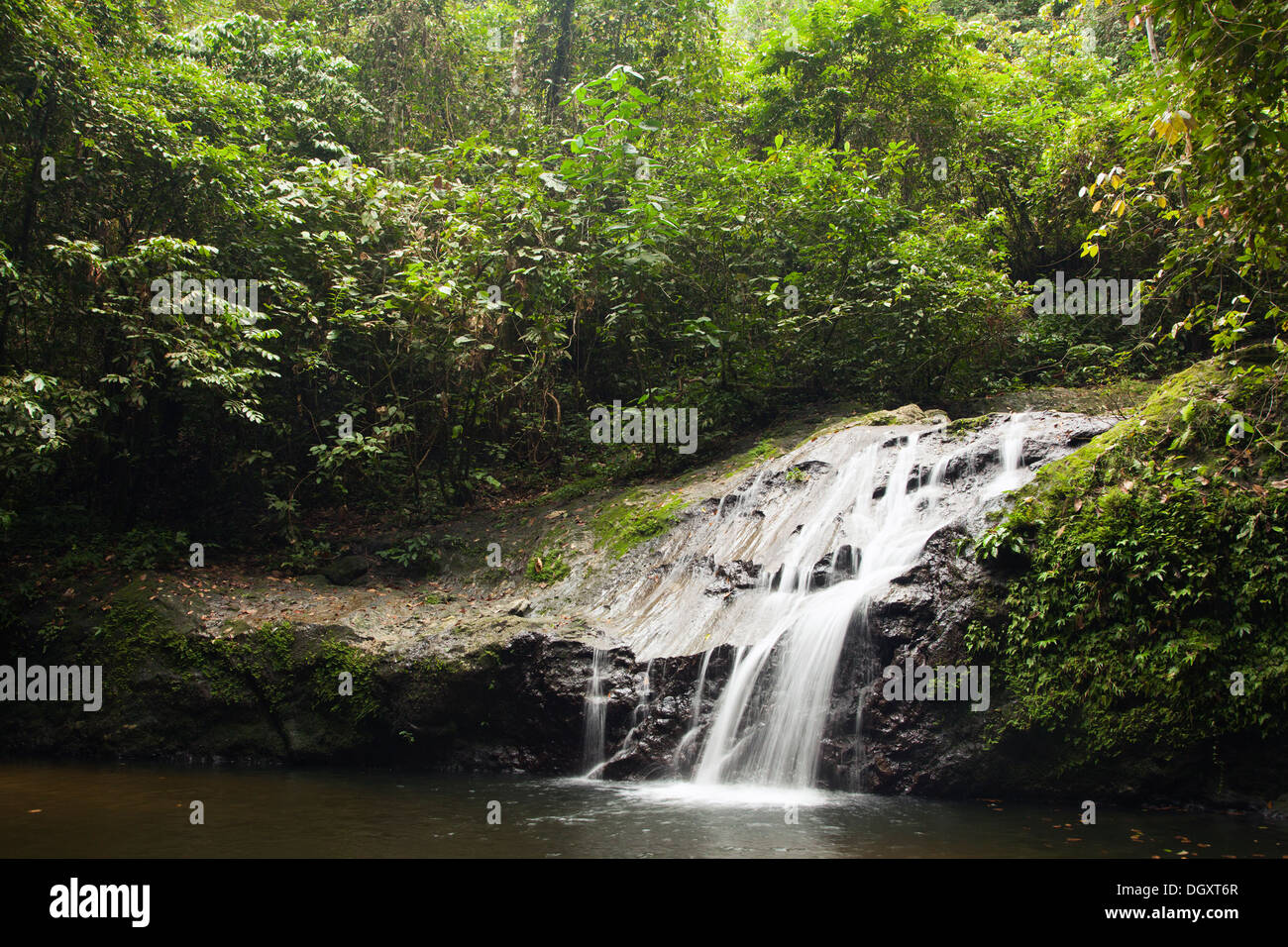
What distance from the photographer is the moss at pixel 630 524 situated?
10914 mm

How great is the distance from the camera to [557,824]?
604 cm

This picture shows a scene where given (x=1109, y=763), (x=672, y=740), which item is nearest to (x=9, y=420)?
(x=672, y=740)

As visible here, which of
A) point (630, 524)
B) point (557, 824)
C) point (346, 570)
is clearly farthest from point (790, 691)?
point (346, 570)

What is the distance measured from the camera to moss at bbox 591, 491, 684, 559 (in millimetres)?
10914

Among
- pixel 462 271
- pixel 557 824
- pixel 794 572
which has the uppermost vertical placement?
pixel 462 271

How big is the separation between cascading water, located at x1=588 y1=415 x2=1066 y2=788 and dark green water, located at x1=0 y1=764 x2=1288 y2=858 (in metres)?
0.61

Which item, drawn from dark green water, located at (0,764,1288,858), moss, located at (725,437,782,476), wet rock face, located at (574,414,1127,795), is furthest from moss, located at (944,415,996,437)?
dark green water, located at (0,764,1288,858)

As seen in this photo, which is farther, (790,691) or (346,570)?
(346,570)

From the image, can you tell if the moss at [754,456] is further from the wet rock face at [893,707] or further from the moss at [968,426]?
the wet rock face at [893,707]

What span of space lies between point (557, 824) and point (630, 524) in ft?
18.3

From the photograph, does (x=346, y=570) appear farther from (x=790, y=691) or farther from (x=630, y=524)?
(x=790, y=691)

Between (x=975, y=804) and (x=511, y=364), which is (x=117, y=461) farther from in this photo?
(x=975, y=804)

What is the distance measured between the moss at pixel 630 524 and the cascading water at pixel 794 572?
437 millimetres

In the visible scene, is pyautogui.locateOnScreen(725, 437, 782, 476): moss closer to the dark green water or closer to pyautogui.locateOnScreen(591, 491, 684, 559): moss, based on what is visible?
pyautogui.locateOnScreen(591, 491, 684, 559): moss
